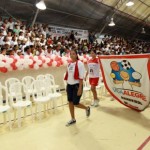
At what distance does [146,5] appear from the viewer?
15.9 meters

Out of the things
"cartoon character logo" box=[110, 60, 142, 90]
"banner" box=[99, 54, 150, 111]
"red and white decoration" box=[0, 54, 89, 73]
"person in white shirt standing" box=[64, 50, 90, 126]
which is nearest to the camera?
"person in white shirt standing" box=[64, 50, 90, 126]

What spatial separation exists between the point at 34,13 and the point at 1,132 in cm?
788

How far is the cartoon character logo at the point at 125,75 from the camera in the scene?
4.52 metres

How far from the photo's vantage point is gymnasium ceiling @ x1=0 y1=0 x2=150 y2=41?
32.4 ft

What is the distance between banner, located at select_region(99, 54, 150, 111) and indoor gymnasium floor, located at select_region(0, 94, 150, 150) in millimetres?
360

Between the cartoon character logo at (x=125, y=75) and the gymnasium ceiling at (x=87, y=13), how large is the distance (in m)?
6.33

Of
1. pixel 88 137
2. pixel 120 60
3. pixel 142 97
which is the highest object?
pixel 120 60

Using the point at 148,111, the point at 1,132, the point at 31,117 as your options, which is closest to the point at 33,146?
the point at 1,132

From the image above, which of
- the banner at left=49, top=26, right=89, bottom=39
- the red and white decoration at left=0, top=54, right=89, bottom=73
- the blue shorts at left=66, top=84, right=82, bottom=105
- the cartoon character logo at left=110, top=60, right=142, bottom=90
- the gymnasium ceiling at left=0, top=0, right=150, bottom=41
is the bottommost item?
the blue shorts at left=66, top=84, right=82, bottom=105

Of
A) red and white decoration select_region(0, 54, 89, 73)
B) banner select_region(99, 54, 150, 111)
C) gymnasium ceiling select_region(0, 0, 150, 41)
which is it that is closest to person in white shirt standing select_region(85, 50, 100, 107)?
banner select_region(99, 54, 150, 111)

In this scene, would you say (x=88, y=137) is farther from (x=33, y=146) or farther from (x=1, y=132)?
(x=1, y=132)

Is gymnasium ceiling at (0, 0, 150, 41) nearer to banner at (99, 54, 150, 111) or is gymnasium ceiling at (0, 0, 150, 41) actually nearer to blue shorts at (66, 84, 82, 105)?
banner at (99, 54, 150, 111)

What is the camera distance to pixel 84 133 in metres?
3.75

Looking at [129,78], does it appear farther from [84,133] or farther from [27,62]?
[27,62]
